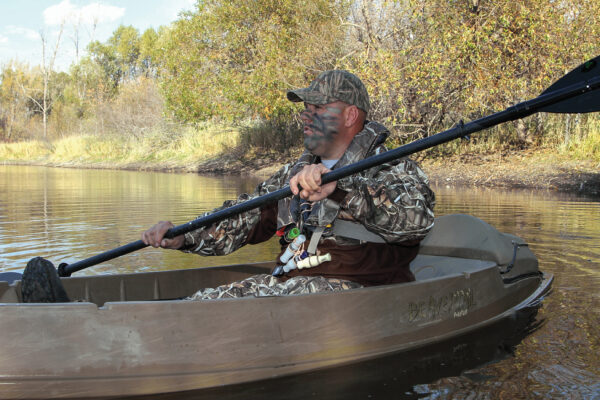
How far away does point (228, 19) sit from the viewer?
750 inches

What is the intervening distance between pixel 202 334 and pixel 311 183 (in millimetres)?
903

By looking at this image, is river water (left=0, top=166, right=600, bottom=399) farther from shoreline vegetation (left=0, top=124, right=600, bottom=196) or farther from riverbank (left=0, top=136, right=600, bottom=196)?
shoreline vegetation (left=0, top=124, right=600, bottom=196)

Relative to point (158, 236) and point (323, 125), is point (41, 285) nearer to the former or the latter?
point (158, 236)

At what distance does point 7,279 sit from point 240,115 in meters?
16.7

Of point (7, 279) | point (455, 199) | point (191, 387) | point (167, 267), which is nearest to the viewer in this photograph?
point (191, 387)

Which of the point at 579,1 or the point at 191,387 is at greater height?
the point at 579,1

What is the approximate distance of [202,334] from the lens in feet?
9.85

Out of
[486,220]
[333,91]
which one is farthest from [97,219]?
[333,91]

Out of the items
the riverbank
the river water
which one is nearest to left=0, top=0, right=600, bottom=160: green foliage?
the riverbank

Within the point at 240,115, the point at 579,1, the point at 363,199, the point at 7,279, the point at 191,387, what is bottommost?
the point at 191,387

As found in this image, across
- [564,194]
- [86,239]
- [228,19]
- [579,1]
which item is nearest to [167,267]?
[86,239]

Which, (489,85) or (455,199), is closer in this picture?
(455,199)

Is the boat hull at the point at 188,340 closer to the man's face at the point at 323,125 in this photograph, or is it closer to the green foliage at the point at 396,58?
the man's face at the point at 323,125

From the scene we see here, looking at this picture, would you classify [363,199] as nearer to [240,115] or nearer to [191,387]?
[191,387]
